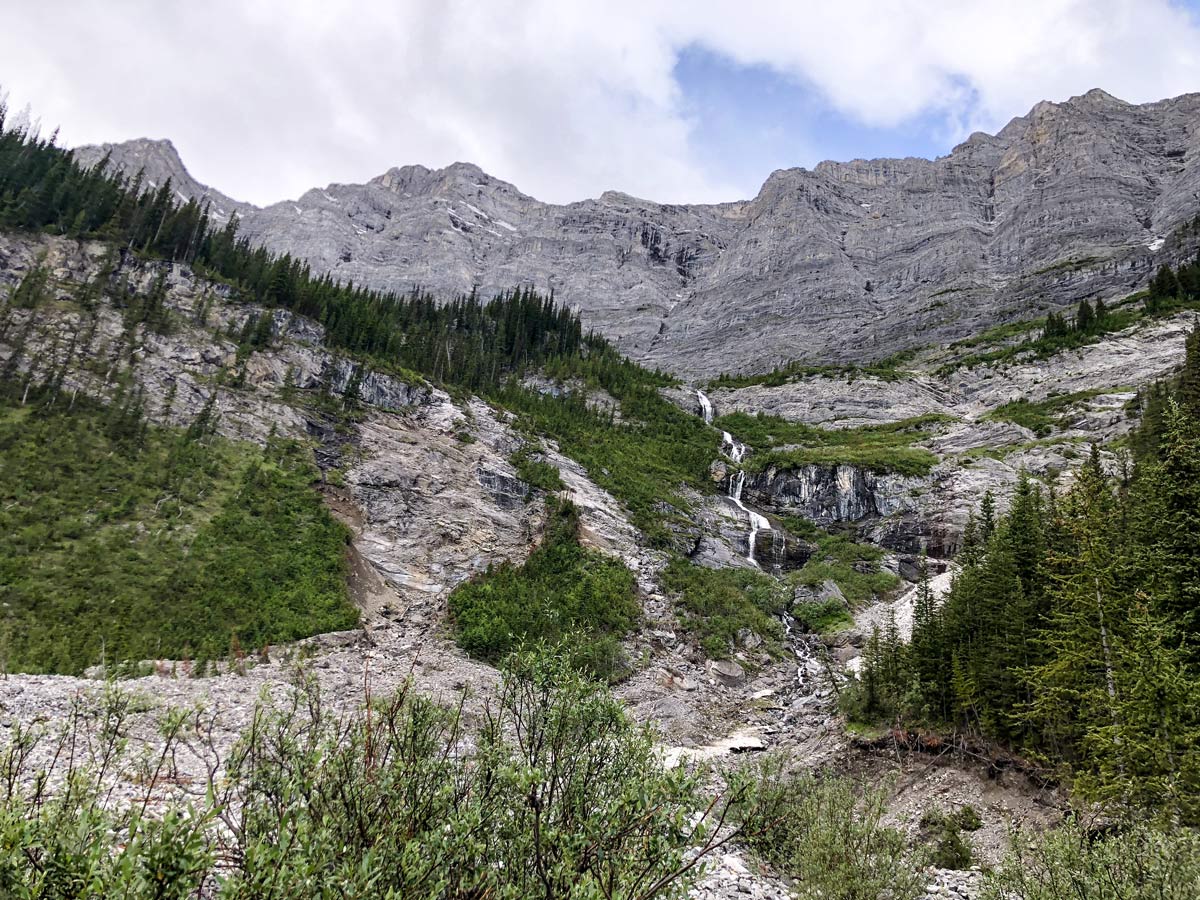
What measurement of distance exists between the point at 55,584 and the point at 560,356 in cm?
7435

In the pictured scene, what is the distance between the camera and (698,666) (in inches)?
1526

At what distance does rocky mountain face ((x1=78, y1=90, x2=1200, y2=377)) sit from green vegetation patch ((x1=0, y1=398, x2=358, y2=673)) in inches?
4168

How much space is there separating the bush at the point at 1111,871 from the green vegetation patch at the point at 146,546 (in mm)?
32572

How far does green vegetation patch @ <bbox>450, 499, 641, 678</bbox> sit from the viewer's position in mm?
36469

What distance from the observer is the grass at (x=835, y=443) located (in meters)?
70.0

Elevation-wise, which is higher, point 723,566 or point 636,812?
point 723,566

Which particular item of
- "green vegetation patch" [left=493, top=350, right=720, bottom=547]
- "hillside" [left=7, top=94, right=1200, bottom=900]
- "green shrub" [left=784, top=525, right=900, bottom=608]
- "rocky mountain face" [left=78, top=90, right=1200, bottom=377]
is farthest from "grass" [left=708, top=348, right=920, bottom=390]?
→ "green shrub" [left=784, top=525, right=900, bottom=608]

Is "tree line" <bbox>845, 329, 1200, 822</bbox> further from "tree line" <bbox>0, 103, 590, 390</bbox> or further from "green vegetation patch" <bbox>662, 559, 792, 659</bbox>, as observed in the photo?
"tree line" <bbox>0, 103, 590, 390</bbox>

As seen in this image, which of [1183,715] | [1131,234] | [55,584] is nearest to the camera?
[1183,715]

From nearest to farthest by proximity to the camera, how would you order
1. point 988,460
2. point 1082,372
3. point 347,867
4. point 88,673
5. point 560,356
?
point 347,867 → point 88,673 → point 988,460 → point 1082,372 → point 560,356

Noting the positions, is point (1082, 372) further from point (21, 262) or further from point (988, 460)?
point (21, 262)

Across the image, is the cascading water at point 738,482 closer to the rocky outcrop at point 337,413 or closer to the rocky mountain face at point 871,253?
the rocky outcrop at point 337,413

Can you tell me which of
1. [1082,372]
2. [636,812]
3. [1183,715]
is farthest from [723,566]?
[1082,372]

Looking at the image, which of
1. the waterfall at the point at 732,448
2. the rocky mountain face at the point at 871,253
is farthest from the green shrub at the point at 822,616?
the rocky mountain face at the point at 871,253
